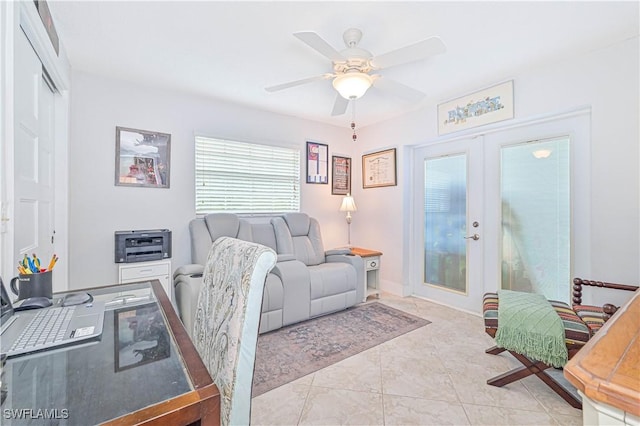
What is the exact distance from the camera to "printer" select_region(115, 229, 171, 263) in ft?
8.63

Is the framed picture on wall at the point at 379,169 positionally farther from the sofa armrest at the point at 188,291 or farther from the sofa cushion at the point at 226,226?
the sofa armrest at the point at 188,291

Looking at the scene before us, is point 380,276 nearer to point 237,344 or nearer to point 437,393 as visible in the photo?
point 437,393

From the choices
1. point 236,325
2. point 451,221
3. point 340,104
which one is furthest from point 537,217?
point 236,325

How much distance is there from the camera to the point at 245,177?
3.66 metres

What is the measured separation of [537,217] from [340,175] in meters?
2.53

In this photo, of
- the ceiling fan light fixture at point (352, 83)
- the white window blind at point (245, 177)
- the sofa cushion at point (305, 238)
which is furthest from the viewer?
the sofa cushion at point (305, 238)

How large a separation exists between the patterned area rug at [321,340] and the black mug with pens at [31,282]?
50.1 inches

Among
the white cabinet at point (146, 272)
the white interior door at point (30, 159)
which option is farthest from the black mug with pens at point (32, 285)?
the white cabinet at point (146, 272)

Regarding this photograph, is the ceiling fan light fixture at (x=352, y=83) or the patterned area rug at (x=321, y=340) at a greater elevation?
the ceiling fan light fixture at (x=352, y=83)

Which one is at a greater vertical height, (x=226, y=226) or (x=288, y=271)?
(x=226, y=226)

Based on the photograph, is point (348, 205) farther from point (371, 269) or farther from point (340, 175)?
point (371, 269)

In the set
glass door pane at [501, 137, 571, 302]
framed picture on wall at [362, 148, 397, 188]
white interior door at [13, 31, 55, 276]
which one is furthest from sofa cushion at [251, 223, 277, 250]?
glass door pane at [501, 137, 571, 302]

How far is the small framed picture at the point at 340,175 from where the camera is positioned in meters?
4.42

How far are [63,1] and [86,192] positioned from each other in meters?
1.56
